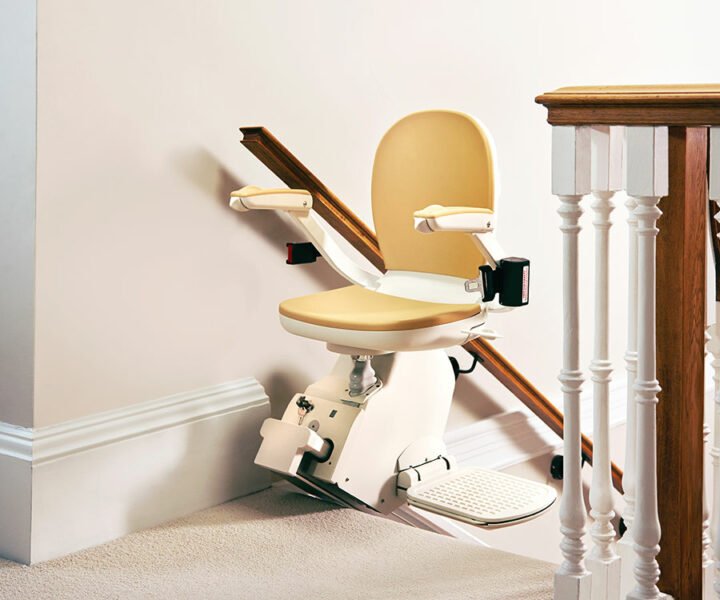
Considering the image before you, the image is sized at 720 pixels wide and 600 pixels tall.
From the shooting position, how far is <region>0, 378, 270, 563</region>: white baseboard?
8.55ft

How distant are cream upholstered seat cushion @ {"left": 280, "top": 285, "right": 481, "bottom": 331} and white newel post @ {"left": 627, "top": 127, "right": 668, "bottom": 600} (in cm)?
→ 85

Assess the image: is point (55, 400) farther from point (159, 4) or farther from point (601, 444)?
point (601, 444)

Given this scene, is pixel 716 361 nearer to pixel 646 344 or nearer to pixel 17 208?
pixel 646 344

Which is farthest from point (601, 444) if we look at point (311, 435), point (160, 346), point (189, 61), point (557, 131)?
point (189, 61)

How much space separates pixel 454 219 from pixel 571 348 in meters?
0.65

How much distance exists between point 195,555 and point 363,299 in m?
0.82

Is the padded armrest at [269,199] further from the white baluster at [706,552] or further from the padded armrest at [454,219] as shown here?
the white baluster at [706,552]

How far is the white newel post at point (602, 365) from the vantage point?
6.36 feet

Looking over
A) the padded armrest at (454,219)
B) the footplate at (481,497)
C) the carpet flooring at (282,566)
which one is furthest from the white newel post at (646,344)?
the footplate at (481,497)

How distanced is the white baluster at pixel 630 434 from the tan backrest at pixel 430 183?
81cm

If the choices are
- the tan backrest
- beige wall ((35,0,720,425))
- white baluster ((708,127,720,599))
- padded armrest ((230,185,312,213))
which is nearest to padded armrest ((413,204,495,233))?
the tan backrest

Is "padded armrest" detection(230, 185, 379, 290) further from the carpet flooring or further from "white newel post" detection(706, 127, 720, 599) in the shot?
"white newel post" detection(706, 127, 720, 599)

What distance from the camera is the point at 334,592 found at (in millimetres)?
2455

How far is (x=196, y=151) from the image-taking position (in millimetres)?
2990
